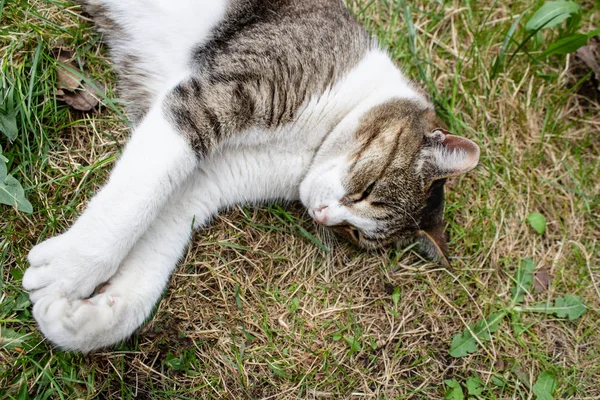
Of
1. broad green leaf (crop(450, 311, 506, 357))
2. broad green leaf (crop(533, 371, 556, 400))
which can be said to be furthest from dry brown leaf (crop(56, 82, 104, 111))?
broad green leaf (crop(533, 371, 556, 400))

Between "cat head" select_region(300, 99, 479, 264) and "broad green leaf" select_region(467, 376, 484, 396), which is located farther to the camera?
"broad green leaf" select_region(467, 376, 484, 396)

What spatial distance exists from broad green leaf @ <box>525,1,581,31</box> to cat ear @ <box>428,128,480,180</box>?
129 centimetres

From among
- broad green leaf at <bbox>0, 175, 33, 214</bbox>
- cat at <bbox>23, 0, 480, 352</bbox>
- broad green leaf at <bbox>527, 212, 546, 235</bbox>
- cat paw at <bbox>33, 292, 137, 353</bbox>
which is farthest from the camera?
broad green leaf at <bbox>527, 212, 546, 235</bbox>

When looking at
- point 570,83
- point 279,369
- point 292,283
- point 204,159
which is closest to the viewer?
point 204,159

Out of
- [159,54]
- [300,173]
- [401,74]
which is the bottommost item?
[300,173]

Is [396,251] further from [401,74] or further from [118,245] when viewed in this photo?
[118,245]

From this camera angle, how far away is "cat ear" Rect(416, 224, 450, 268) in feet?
9.16

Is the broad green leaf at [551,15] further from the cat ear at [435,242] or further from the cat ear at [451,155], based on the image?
the cat ear at [435,242]

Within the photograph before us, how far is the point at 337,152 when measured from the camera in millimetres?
2656

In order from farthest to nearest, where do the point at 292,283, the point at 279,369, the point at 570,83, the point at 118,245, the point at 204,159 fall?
the point at 570,83
the point at 292,283
the point at 279,369
the point at 204,159
the point at 118,245

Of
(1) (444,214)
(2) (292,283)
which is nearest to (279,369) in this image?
(2) (292,283)

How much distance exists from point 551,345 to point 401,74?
1863 millimetres

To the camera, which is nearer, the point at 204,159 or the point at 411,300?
the point at 204,159

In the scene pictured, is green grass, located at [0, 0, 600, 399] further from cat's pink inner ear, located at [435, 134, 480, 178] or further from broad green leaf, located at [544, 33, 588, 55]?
cat's pink inner ear, located at [435, 134, 480, 178]
